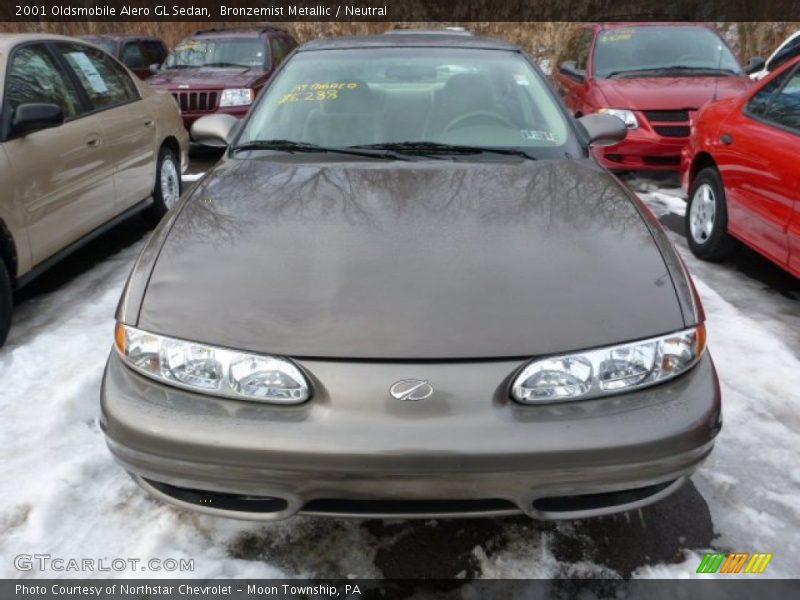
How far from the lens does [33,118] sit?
3.75m

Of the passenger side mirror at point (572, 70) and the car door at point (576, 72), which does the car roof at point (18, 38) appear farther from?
the passenger side mirror at point (572, 70)

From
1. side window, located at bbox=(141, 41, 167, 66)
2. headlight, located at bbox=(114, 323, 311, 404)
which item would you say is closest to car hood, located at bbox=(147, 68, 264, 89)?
side window, located at bbox=(141, 41, 167, 66)

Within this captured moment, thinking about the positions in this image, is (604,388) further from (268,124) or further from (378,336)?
(268,124)

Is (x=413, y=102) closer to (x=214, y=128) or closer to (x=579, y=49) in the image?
(x=214, y=128)

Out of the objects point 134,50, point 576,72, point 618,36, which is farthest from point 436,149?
point 134,50

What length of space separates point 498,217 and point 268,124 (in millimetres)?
1373

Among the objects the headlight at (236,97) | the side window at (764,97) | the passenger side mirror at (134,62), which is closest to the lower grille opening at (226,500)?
the side window at (764,97)

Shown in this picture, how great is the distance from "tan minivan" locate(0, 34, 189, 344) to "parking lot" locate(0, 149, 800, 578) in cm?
91

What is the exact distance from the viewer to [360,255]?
2191 millimetres

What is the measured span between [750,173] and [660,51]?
4302 mm

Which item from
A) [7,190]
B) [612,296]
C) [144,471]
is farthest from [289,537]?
[7,190]

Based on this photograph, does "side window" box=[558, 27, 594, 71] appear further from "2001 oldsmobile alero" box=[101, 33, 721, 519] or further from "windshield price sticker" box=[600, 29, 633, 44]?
"2001 oldsmobile alero" box=[101, 33, 721, 519]

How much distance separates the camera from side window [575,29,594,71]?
27.5 ft

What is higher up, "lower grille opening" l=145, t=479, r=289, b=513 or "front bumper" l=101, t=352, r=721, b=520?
"front bumper" l=101, t=352, r=721, b=520
